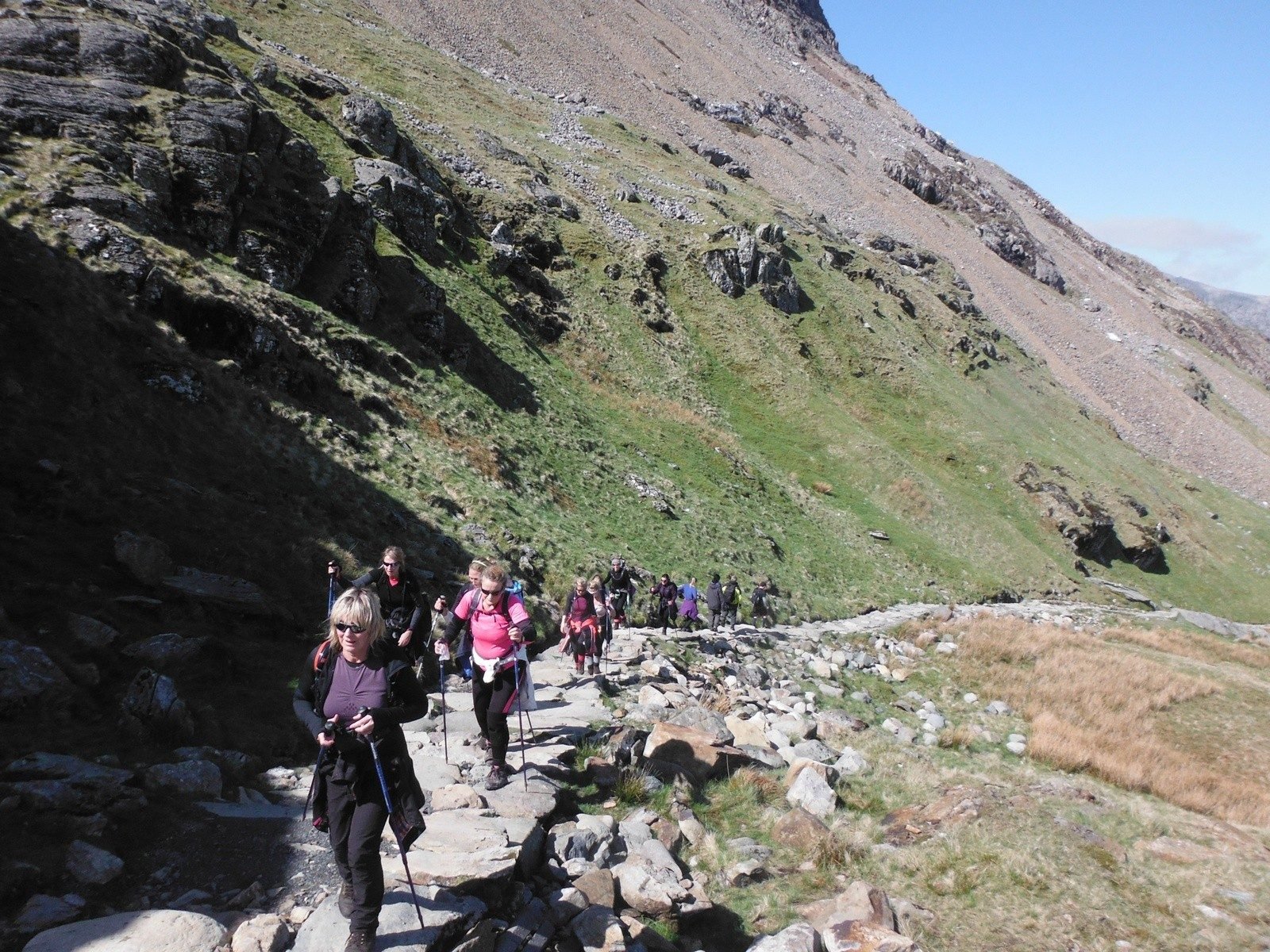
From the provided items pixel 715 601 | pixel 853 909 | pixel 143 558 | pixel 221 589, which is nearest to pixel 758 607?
pixel 715 601

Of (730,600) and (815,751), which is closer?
(815,751)

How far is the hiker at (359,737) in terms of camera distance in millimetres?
4914

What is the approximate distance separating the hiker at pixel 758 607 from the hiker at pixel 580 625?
11164mm

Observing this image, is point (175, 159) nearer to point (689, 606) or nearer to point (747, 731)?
point (689, 606)

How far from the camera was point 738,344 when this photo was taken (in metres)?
49.5

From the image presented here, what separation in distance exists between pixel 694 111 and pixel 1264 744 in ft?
311

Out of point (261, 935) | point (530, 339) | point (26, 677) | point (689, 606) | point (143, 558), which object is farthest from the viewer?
point (530, 339)

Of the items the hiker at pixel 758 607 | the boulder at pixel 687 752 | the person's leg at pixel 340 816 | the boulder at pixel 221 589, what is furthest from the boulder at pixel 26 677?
the hiker at pixel 758 607

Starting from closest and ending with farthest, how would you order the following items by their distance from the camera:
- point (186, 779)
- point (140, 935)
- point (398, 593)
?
point (140, 935) → point (186, 779) → point (398, 593)

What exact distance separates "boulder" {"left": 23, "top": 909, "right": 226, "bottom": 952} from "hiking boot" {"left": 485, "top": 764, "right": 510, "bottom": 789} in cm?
335

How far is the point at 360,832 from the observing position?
4.93 meters

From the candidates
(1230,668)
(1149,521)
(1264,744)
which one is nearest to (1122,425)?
(1149,521)

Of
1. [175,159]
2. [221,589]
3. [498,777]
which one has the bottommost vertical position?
[221,589]

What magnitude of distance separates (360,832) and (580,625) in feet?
31.1
